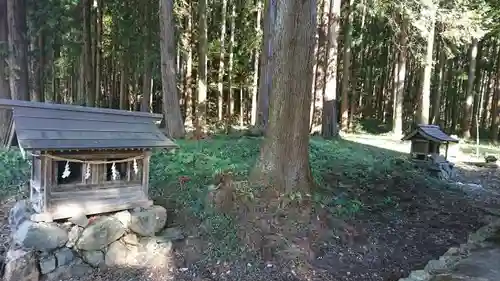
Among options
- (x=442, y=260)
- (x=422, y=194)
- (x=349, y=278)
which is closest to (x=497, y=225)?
(x=422, y=194)

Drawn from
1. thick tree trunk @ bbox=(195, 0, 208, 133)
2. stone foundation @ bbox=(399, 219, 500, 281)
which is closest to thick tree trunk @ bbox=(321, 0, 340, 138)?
thick tree trunk @ bbox=(195, 0, 208, 133)

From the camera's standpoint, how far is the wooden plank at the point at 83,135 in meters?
5.02

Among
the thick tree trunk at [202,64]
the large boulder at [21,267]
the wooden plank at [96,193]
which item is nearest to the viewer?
the large boulder at [21,267]

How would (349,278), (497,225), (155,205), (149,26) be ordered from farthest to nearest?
1. (149,26)
2. (497,225)
3. (155,205)
4. (349,278)

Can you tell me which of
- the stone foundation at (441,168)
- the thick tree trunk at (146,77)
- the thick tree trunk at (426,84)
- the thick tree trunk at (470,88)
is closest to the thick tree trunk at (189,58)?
the thick tree trunk at (146,77)

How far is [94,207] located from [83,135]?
1125 millimetres

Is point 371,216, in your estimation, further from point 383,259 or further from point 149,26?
point 149,26

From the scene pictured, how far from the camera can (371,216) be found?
7188mm

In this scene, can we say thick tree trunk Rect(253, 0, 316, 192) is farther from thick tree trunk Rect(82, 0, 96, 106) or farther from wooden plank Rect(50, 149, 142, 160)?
thick tree trunk Rect(82, 0, 96, 106)

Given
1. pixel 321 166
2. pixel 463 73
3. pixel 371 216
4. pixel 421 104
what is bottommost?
pixel 371 216

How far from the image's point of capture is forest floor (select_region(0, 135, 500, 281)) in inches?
215

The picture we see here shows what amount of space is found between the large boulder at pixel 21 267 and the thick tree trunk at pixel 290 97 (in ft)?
11.9

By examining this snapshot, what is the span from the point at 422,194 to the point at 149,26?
1366cm

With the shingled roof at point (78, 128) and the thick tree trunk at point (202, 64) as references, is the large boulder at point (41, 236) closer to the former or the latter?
the shingled roof at point (78, 128)
